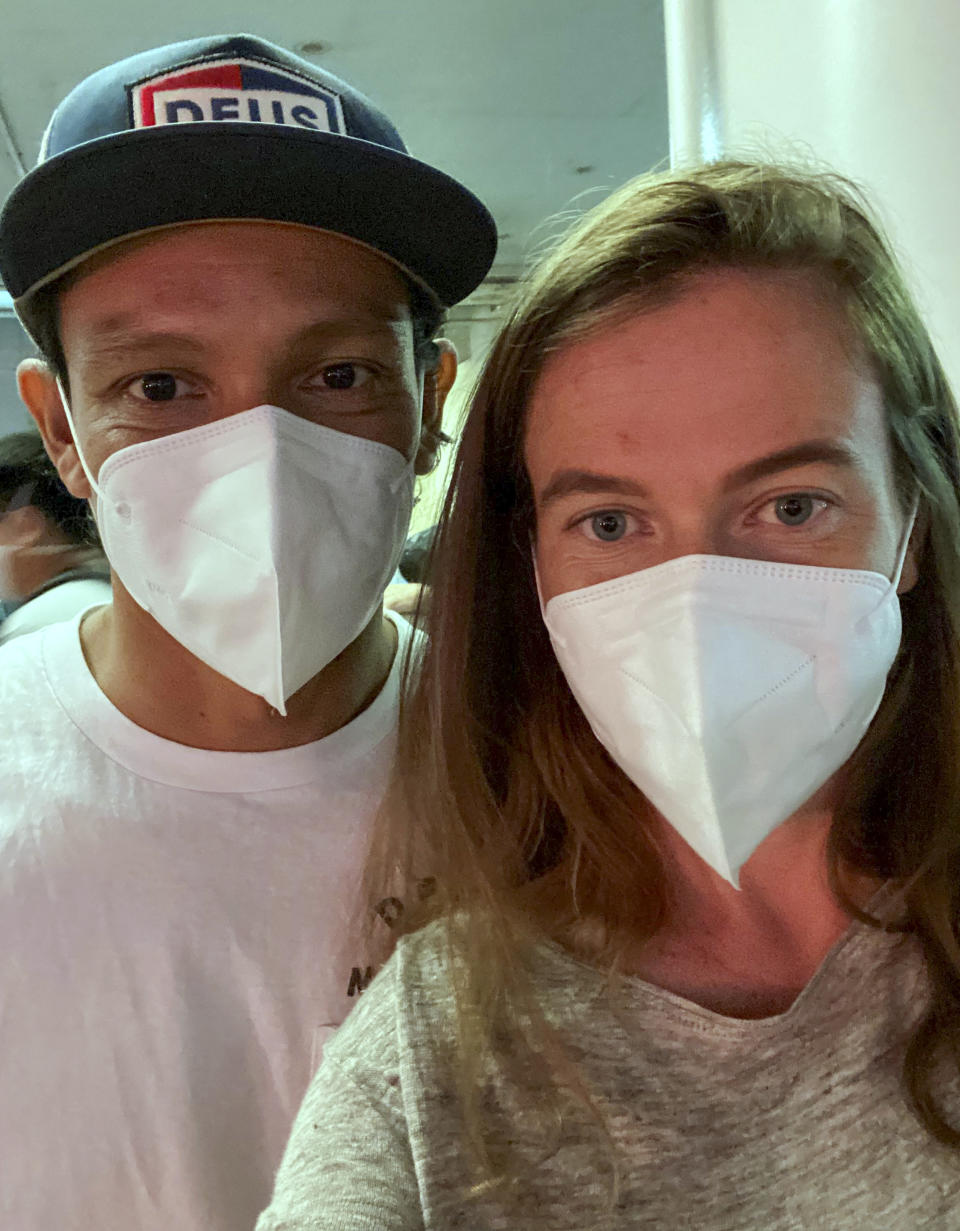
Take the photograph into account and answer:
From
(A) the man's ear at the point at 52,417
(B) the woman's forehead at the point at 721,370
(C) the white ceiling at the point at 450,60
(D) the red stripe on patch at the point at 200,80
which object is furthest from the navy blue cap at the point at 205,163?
(C) the white ceiling at the point at 450,60

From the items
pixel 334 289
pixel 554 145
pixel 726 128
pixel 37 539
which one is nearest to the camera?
pixel 334 289

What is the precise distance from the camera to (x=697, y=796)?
0.79m

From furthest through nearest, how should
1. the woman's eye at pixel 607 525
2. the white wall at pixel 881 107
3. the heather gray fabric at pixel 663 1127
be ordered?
the white wall at pixel 881 107
the woman's eye at pixel 607 525
the heather gray fabric at pixel 663 1127

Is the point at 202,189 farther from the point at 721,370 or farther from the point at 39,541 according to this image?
the point at 39,541

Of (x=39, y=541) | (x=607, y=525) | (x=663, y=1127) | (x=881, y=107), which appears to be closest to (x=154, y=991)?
(x=663, y=1127)

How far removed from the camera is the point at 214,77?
965 millimetres

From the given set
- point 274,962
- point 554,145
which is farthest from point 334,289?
point 554,145

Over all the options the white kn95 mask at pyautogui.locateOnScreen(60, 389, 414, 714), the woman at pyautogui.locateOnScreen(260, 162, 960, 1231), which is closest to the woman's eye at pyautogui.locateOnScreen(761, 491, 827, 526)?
the woman at pyautogui.locateOnScreen(260, 162, 960, 1231)

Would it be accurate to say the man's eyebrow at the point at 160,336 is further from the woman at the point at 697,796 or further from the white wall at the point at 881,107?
the white wall at the point at 881,107

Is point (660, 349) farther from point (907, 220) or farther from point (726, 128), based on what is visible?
point (726, 128)

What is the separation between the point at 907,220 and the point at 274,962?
116 centimetres

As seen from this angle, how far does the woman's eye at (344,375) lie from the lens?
101cm

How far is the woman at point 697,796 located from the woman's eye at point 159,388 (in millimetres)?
307

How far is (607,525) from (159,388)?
0.48 meters
